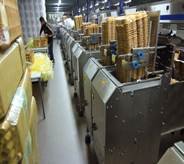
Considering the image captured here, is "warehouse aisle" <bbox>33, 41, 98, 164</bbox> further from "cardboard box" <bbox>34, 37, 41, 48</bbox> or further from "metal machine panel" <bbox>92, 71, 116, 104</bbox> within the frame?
"cardboard box" <bbox>34, 37, 41, 48</bbox>

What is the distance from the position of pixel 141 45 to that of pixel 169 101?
696mm

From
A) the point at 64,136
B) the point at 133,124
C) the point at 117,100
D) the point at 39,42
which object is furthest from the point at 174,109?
the point at 39,42

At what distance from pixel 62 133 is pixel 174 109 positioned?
1.58 m

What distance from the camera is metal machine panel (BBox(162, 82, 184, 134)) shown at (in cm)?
147

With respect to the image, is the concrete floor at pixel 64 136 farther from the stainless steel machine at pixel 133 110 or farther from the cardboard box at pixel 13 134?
the cardboard box at pixel 13 134

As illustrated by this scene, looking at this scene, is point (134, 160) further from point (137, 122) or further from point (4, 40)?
point (4, 40)

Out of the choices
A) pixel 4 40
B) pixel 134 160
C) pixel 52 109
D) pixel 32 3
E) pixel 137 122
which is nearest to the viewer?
pixel 4 40

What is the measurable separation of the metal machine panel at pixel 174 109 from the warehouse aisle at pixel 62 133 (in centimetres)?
97

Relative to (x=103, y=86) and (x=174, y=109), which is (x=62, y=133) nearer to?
(x=103, y=86)

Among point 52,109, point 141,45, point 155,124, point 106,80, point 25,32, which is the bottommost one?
point 52,109

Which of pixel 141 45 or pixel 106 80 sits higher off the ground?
pixel 141 45

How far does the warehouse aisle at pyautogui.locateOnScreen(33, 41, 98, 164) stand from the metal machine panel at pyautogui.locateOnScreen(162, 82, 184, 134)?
0.97 metres

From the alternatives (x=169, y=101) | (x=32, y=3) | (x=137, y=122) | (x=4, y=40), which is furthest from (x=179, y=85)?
(x=32, y=3)

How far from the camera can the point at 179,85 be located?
146 centimetres
